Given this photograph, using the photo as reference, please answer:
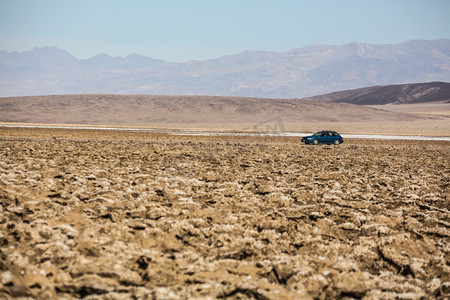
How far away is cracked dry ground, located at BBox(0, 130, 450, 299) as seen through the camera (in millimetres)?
4773

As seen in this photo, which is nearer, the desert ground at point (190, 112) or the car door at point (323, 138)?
the car door at point (323, 138)

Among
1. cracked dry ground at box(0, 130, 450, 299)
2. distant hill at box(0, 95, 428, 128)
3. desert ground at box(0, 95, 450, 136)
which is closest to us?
cracked dry ground at box(0, 130, 450, 299)

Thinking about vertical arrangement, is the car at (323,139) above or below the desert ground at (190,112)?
below

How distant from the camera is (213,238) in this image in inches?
250

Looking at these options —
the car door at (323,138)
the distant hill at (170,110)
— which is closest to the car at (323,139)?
the car door at (323,138)

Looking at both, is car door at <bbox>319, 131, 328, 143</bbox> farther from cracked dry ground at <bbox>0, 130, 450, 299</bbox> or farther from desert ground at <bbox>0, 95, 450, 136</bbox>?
desert ground at <bbox>0, 95, 450, 136</bbox>

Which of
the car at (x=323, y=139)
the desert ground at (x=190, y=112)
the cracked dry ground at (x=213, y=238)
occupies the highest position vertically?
the desert ground at (x=190, y=112)

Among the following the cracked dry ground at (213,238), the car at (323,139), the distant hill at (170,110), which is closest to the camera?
the cracked dry ground at (213,238)

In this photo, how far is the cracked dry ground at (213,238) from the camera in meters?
4.77

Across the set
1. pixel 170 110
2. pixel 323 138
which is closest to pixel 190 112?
pixel 170 110

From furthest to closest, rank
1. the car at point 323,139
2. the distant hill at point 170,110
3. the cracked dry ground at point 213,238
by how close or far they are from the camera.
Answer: the distant hill at point 170,110 < the car at point 323,139 < the cracked dry ground at point 213,238

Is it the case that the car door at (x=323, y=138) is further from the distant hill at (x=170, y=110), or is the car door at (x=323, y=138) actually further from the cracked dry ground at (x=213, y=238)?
the distant hill at (x=170, y=110)

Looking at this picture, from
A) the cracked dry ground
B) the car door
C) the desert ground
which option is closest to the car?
the car door

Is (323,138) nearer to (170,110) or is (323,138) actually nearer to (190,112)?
(190,112)
